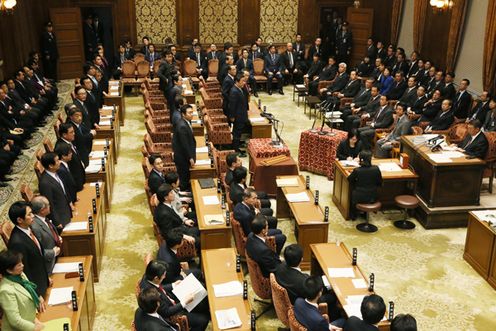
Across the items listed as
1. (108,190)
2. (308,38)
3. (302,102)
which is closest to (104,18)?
(308,38)

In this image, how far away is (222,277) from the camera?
6.43m

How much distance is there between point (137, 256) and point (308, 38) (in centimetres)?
1256

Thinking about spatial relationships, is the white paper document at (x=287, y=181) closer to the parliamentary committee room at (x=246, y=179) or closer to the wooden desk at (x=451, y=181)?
the parliamentary committee room at (x=246, y=179)

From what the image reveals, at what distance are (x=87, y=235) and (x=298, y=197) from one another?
304 cm

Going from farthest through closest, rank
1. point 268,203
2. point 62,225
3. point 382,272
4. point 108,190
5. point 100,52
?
point 100,52, point 108,190, point 268,203, point 382,272, point 62,225

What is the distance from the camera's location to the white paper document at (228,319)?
5.66m

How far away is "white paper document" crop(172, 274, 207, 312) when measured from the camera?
19.9 ft

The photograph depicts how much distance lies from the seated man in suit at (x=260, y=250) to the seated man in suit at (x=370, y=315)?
155 centimetres

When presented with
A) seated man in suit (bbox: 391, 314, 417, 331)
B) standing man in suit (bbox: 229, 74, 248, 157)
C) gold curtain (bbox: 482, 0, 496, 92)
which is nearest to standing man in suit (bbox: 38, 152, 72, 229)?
seated man in suit (bbox: 391, 314, 417, 331)

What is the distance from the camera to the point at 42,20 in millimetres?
17062

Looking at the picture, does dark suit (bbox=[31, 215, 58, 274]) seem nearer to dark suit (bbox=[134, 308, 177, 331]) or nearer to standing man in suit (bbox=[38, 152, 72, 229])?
standing man in suit (bbox=[38, 152, 72, 229])

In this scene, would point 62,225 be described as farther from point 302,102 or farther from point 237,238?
point 302,102

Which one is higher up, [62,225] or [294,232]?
[62,225]

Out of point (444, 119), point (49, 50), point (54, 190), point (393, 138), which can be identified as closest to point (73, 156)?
point (54, 190)
